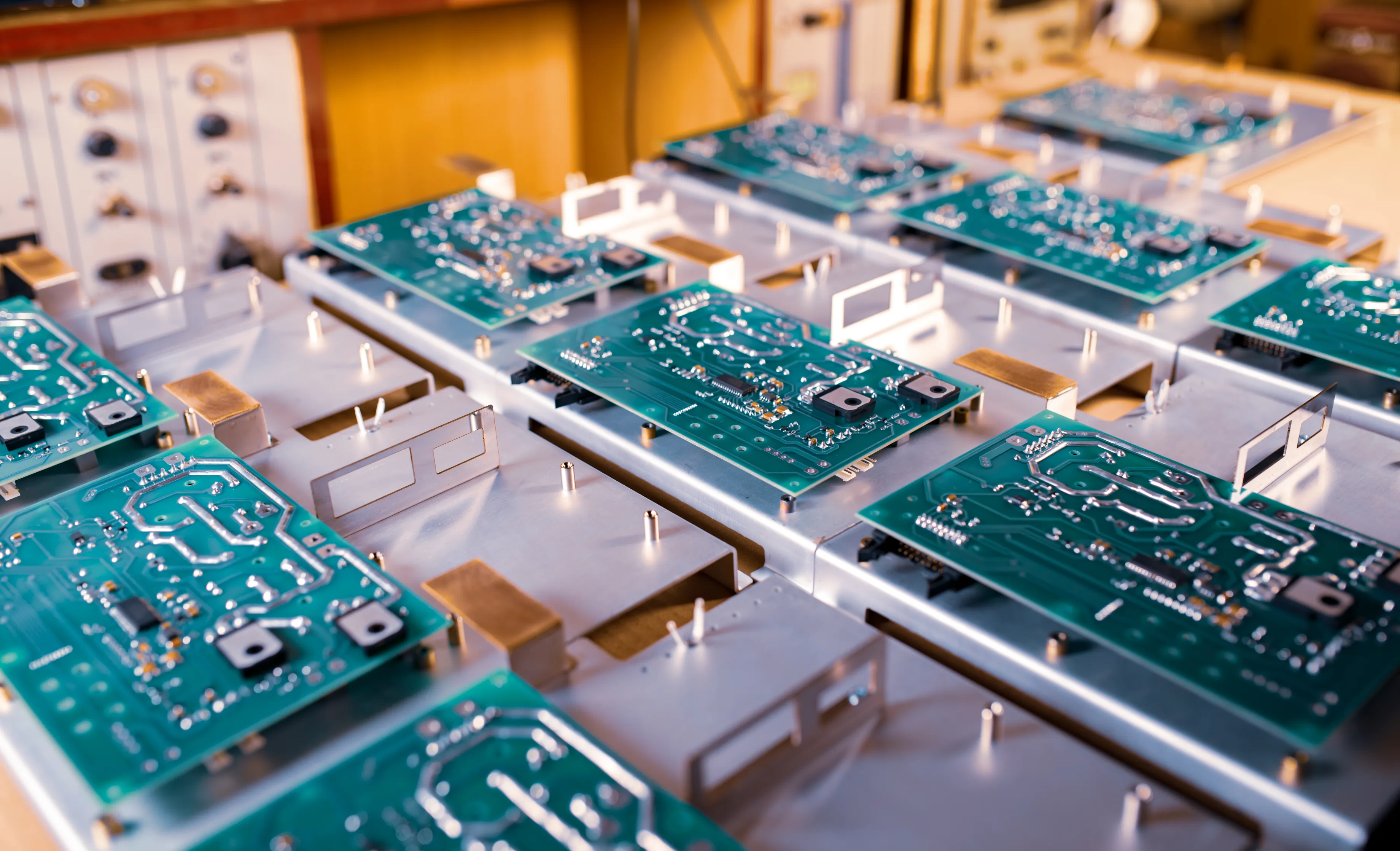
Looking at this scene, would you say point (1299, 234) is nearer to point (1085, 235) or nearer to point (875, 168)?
point (1085, 235)

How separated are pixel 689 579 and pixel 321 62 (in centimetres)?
239

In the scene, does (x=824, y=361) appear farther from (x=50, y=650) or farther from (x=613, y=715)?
(x=50, y=650)

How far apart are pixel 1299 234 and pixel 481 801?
7.45ft

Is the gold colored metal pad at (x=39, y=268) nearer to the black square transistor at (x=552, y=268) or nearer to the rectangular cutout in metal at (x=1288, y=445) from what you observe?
the black square transistor at (x=552, y=268)

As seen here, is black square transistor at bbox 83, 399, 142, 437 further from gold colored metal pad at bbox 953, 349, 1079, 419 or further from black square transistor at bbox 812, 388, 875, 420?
gold colored metal pad at bbox 953, 349, 1079, 419

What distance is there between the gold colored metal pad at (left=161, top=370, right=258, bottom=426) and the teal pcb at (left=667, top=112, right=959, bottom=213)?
1428 mm

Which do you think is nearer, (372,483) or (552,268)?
(372,483)

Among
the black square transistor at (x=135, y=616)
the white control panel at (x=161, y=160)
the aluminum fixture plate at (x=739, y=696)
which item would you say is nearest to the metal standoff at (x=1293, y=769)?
the aluminum fixture plate at (x=739, y=696)

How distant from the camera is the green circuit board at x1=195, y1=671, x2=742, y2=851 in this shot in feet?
3.92

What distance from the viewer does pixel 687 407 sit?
1923 millimetres

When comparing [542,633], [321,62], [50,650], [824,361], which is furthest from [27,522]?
[321,62]

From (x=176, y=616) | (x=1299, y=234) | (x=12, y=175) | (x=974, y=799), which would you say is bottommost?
(x=974, y=799)

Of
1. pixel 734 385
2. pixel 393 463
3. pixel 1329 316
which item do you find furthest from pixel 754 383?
pixel 1329 316

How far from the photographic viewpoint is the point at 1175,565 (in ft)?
5.01
